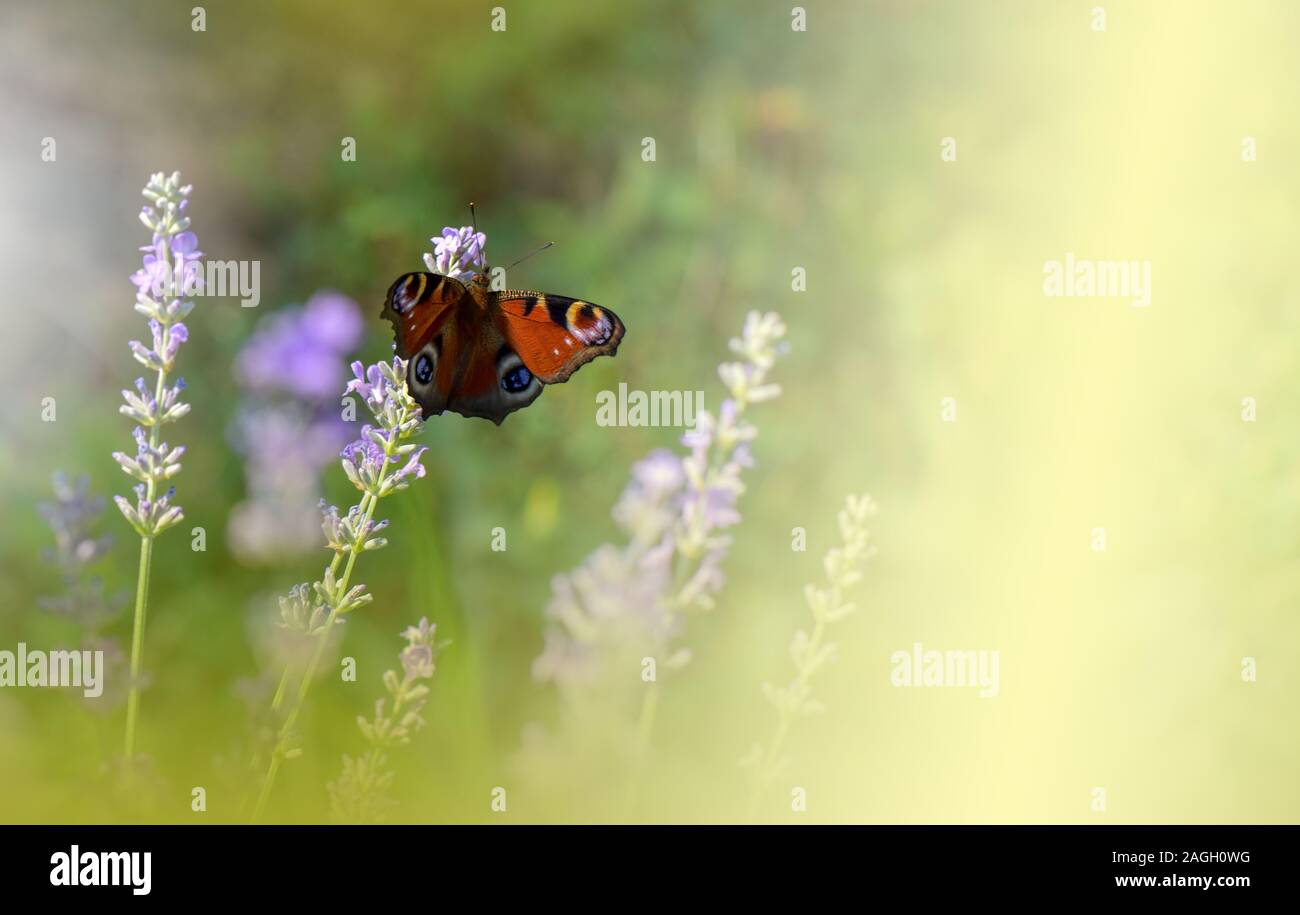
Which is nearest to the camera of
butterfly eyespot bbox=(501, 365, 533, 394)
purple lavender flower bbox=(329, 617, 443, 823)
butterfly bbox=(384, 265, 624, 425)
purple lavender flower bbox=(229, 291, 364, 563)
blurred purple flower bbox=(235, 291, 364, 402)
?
purple lavender flower bbox=(329, 617, 443, 823)

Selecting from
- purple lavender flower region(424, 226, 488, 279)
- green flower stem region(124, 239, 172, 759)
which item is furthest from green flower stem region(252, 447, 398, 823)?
purple lavender flower region(424, 226, 488, 279)

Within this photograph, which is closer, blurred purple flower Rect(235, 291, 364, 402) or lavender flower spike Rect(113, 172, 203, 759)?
lavender flower spike Rect(113, 172, 203, 759)

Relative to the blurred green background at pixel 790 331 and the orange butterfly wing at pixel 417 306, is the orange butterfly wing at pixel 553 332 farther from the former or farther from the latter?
the blurred green background at pixel 790 331

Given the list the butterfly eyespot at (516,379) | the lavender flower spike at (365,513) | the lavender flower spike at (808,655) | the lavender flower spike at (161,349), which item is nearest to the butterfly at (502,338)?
the butterfly eyespot at (516,379)

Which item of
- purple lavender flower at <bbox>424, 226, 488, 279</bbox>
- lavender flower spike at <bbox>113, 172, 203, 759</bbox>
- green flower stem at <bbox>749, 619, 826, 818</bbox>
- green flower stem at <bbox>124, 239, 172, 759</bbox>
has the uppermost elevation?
purple lavender flower at <bbox>424, 226, 488, 279</bbox>

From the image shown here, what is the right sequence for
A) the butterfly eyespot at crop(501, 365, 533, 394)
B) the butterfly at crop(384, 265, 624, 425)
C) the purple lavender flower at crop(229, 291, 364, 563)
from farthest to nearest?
the purple lavender flower at crop(229, 291, 364, 563) < the butterfly eyespot at crop(501, 365, 533, 394) < the butterfly at crop(384, 265, 624, 425)

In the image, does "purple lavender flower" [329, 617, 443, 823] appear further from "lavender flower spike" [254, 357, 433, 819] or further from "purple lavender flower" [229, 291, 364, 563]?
"purple lavender flower" [229, 291, 364, 563]

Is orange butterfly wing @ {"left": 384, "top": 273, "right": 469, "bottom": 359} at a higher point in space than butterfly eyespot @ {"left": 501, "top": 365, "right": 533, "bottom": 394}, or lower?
higher

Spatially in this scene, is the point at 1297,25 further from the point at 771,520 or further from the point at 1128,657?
the point at 771,520

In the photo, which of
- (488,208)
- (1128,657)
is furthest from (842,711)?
(488,208)
